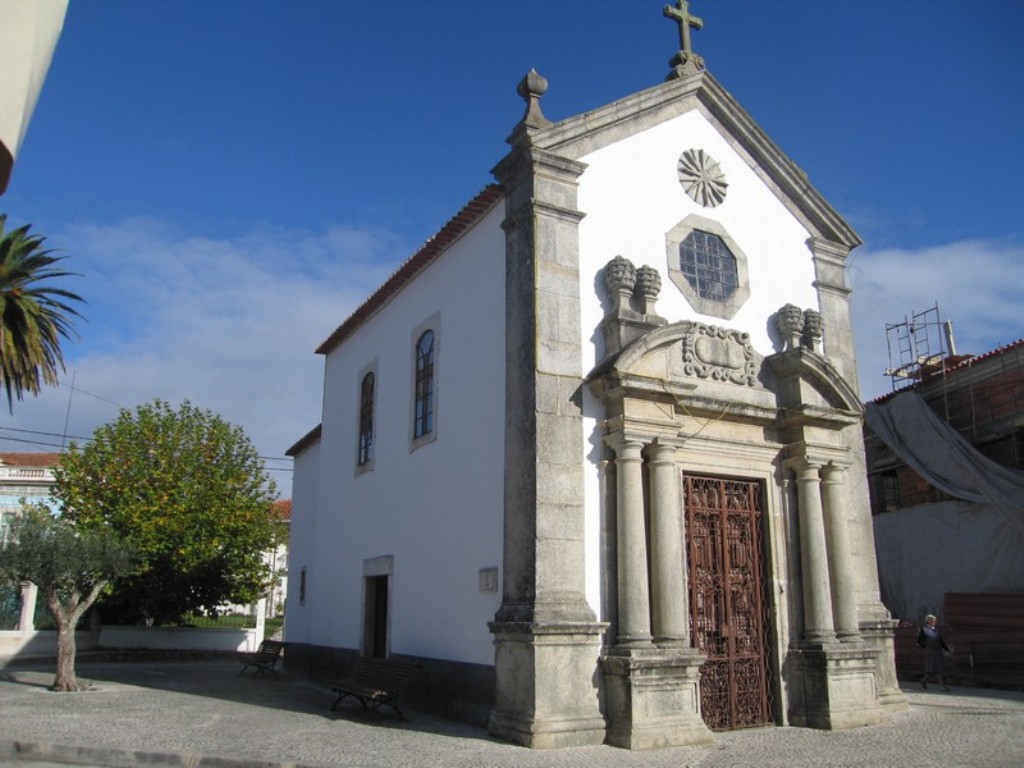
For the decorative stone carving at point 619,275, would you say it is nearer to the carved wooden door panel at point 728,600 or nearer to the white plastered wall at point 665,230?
the white plastered wall at point 665,230

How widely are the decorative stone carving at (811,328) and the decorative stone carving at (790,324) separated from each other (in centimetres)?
15

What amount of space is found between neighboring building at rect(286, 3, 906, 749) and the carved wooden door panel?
0.03 metres

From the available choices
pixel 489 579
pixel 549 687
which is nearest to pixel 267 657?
pixel 489 579

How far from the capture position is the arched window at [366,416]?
14.4 metres

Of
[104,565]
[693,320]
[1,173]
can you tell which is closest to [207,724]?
[104,565]

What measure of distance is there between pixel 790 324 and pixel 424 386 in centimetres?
508

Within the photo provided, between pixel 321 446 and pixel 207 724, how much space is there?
7750 mm

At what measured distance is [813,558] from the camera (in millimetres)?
10172

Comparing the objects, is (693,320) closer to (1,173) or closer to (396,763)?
(396,763)

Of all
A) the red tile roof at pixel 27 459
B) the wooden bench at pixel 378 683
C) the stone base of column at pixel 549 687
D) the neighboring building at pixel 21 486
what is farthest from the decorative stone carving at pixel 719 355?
the red tile roof at pixel 27 459

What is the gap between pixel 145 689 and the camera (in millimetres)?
13227

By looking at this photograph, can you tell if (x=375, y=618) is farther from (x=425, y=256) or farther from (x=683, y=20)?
(x=683, y=20)

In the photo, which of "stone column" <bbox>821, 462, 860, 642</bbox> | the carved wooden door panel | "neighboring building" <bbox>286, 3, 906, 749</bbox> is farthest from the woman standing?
the carved wooden door panel

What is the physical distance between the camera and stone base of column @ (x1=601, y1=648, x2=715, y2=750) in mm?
8164
